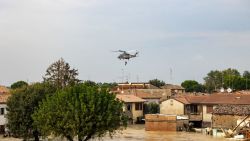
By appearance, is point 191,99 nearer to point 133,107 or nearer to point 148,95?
point 133,107

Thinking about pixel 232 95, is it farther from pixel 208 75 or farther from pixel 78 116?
pixel 208 75

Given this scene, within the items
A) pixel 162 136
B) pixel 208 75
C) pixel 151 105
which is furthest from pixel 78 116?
pixel 208 75

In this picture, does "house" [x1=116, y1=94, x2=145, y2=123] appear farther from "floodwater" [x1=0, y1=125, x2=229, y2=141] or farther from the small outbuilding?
"floodwater" [x1=0, y1=125, x2=229, y2=141]

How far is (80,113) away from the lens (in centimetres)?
3838

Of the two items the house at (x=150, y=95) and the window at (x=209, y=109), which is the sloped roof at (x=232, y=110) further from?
the house at (x=150, y=95)

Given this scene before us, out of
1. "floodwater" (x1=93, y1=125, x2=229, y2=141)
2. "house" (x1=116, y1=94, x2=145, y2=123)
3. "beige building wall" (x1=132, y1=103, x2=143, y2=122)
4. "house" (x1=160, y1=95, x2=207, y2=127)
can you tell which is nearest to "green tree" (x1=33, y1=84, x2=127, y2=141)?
"floodwater" (x1=93, y1=125, x2=229, y2=141)

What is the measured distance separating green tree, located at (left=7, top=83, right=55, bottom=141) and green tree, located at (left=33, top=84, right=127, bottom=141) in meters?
7.28

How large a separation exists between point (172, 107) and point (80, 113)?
4054cm

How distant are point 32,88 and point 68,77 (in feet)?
99.2

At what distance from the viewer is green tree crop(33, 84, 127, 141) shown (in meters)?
38.4

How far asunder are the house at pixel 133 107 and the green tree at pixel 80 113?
4048 cm

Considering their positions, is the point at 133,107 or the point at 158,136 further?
the point at 133,107

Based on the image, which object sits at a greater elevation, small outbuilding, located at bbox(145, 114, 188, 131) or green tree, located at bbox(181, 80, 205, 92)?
green tree, located at bbox(181, 80, 205, 92)

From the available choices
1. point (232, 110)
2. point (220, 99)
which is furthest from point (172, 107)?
point (232, 110)
